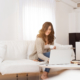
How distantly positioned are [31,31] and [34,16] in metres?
0.61

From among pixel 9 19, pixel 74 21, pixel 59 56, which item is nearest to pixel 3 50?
pixel 59 56

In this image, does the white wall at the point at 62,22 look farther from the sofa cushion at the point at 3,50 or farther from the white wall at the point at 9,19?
the sofa cushion at the point at 3,50

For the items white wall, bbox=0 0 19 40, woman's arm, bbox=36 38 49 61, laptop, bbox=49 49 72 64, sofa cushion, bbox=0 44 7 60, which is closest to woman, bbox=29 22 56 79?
woman's arm, bbox=36 38 49 61

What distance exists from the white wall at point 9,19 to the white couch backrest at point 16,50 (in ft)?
7.69

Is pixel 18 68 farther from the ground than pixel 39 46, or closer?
closer

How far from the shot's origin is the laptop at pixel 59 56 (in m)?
1.81

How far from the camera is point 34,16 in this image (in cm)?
591

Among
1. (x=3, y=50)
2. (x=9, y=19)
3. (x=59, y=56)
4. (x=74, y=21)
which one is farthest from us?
(x=74, y=21)

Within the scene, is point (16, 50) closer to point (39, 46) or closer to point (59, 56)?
point (39, 46)

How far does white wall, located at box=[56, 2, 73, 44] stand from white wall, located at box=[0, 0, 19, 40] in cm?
189

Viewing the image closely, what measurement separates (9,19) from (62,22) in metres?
2.41

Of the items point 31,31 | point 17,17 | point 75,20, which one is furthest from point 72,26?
point 17,17

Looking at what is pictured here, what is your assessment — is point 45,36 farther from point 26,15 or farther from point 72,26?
point 72,26

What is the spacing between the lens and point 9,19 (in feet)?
18.0
